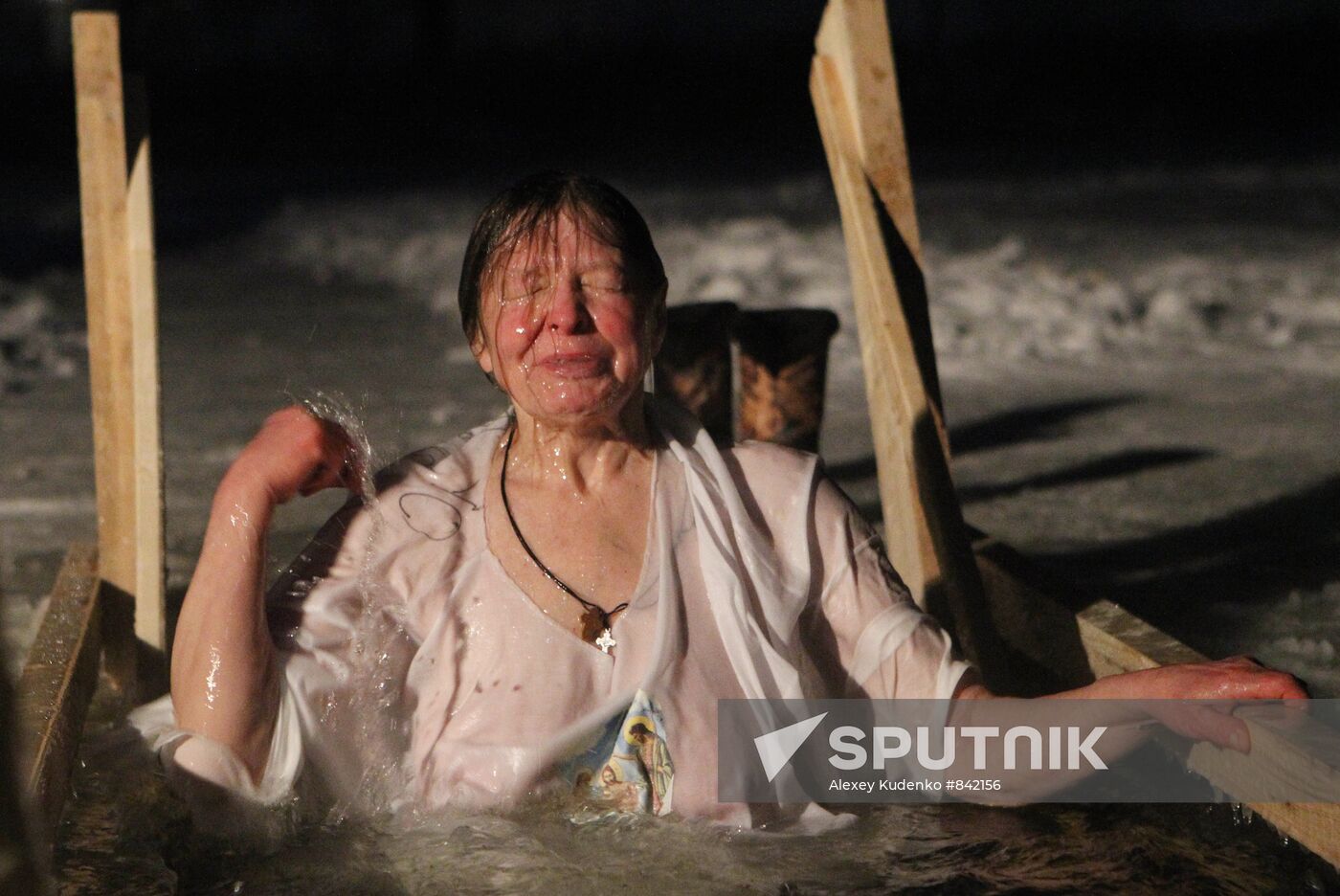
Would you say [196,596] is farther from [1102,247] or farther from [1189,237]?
[1189,237]

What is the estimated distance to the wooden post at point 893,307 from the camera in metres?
3.34

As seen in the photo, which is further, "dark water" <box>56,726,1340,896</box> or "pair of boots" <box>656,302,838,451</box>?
"pair of boots" <box>656,302,838,451</box>

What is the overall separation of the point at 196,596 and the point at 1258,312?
25.1ft

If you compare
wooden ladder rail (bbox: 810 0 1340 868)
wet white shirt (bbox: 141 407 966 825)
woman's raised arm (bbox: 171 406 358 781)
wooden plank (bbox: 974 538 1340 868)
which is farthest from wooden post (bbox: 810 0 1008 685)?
woman's raised arm (bbox: 171 406 358 781)

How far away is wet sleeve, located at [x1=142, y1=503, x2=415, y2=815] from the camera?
8.29 feet

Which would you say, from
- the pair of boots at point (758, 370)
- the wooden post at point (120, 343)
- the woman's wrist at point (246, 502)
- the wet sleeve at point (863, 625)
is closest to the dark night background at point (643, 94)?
the pair of boots at point (758, 370)

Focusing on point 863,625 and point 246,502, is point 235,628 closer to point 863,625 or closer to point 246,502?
point 246,502

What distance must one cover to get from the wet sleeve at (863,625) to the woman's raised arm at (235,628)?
35.3 inches

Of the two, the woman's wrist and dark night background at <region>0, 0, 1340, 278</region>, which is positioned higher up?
dark night background at <region>0, 0, 1340, 278</region>

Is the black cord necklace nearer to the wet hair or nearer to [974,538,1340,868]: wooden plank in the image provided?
the wet hair

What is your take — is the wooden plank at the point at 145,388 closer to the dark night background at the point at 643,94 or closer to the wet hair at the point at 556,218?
the wet hair at the point at 556,218

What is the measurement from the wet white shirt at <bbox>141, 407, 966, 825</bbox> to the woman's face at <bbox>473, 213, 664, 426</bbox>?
24 centimetres

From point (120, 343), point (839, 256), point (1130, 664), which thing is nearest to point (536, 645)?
point (1130, 664)

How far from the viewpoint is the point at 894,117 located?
354 centimetres
